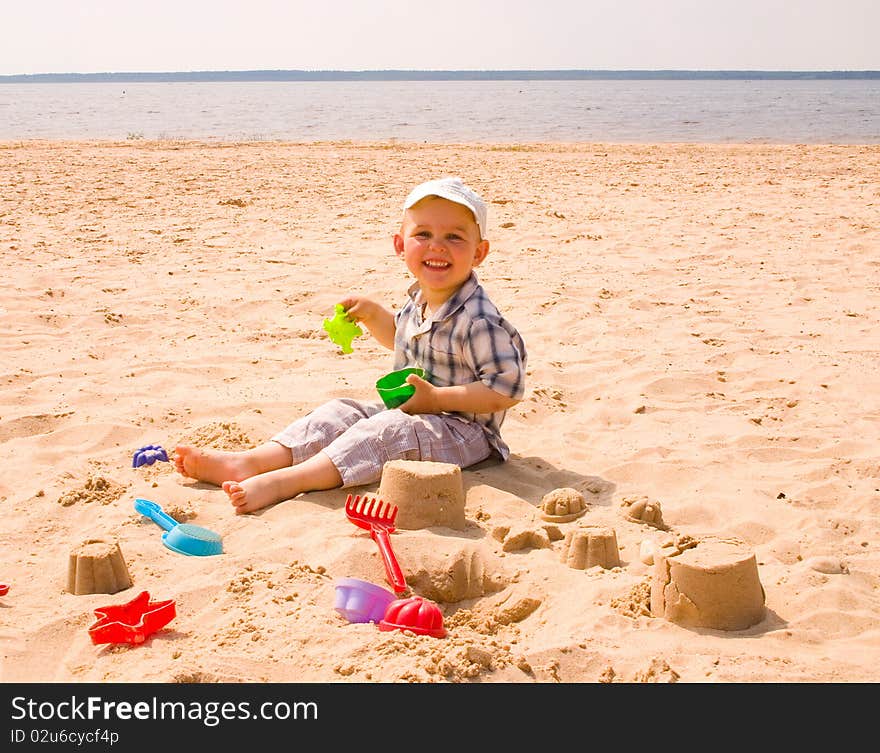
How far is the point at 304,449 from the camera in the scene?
3281 mm

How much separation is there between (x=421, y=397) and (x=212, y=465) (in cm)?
71

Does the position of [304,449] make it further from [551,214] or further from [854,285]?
[551,214]

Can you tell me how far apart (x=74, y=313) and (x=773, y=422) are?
360 cm

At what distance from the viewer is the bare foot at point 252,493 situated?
9.73ft

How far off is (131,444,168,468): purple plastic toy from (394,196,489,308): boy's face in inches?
42.4

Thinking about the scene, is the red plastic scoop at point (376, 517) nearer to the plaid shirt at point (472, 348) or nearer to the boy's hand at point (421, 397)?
the boy's hand at point (421, 397)

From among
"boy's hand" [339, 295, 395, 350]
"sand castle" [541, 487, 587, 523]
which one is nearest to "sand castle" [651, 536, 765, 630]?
"sand castle" [541, 487, 587, 523]

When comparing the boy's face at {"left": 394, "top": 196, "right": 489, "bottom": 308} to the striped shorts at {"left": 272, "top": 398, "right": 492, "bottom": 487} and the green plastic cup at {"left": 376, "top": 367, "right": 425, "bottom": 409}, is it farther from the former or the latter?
the striped shorts at {"left": 272, "top": 398, "right": 492, "bottom": 487}

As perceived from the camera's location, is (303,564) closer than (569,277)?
Yes

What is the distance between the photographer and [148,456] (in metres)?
3.35

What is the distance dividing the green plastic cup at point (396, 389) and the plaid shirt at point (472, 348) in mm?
119

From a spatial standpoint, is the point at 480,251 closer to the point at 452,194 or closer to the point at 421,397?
the point at 452,194

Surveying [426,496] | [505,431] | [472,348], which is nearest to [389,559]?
[426,496]

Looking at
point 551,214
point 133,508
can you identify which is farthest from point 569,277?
point 133,508
